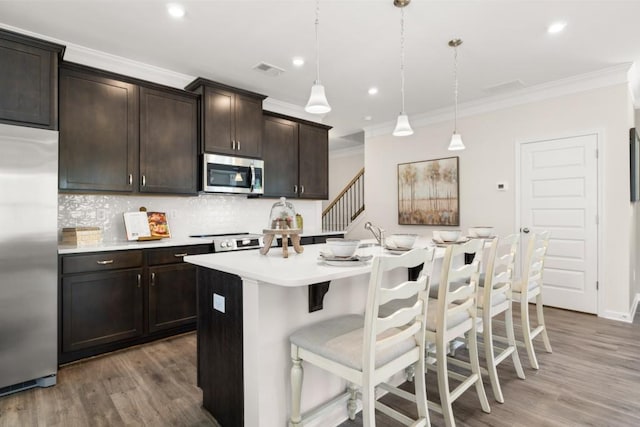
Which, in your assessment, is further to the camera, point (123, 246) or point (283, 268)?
point (123, 246)

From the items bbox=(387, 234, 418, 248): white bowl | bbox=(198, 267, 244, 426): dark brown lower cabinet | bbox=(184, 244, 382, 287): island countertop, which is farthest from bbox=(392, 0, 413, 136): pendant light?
bbox=(198, 267, 244, 426): dark brown lower cabinet

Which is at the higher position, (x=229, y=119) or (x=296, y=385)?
(x=229, y=119)

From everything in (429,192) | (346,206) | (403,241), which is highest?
(429,192)

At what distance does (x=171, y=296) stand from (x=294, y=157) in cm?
245

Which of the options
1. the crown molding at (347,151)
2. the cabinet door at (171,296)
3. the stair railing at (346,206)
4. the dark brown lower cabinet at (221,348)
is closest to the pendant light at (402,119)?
the dark brown lower cabinet at (221,348)

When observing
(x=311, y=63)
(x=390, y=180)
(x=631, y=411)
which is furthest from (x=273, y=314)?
(x=390, y=180)

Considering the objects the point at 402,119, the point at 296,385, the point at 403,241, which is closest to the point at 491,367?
the point at 403,241

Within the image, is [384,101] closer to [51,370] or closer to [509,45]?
[509,45]

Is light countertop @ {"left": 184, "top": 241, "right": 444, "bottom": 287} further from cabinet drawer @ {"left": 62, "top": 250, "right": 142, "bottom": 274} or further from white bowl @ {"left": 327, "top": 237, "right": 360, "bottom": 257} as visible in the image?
cabinet drawer @ {"left": 62, "top": 250, "right": 142, "bottom": 274}

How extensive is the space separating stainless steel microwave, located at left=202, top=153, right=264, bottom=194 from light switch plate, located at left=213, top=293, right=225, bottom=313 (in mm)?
2104

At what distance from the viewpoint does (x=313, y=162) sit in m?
5.02

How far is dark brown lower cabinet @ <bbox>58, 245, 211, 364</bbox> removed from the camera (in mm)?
2701

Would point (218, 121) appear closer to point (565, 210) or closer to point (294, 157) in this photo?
point (294, 157)

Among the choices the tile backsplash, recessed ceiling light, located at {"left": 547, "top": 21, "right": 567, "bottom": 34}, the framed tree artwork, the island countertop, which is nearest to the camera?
the island countertop
